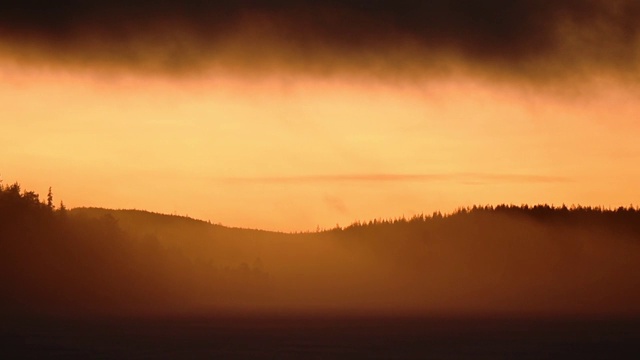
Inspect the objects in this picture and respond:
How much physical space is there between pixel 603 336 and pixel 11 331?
51.8 metres

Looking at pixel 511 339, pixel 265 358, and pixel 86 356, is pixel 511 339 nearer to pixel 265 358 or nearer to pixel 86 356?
pixel 265 358

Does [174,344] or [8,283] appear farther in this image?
[8,283]

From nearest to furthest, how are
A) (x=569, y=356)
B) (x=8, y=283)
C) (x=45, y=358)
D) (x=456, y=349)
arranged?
Answer: (x=45, y=358) → (x=569, y=356) → (x=456, y=349) → (x=8, y=283)

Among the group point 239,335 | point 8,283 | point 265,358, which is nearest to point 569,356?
point 265,358

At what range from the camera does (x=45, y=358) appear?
69000 millimetres

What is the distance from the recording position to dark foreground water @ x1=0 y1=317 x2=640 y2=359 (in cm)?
7400

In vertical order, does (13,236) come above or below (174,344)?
above

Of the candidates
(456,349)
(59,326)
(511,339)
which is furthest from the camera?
(59,326)

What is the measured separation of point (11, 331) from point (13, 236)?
97478mm

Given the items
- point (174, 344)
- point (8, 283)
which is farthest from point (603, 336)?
point (8, 283)

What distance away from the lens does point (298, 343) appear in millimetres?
87312

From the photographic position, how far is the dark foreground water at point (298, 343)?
2913 inches

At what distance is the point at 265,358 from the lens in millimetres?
70625

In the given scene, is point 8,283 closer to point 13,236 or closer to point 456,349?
point 13,236
